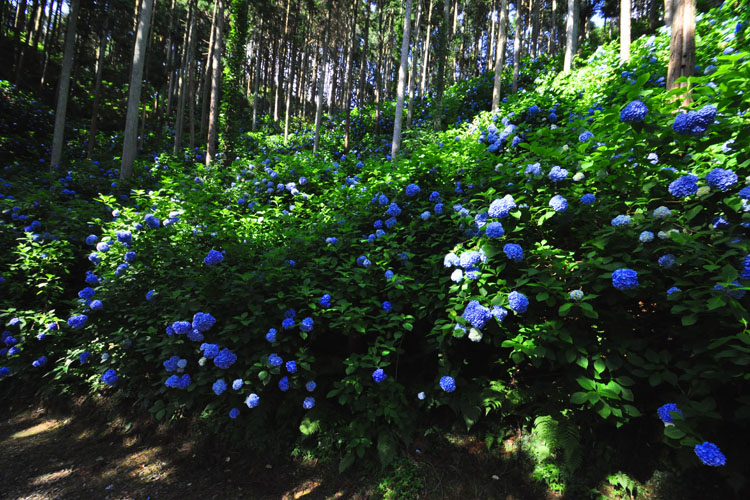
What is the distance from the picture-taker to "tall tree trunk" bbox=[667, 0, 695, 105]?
2406 mm

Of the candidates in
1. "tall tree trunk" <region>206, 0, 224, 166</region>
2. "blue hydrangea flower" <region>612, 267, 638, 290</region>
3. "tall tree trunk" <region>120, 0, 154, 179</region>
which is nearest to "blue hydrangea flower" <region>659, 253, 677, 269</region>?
"blue hydrangea flower" <region>612, 267, 638, 290</region>

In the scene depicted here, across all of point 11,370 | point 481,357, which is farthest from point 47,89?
point 481,357

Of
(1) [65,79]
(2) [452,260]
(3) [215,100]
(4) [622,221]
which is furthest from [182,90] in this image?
(4) [622,221]

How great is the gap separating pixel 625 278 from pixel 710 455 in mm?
776

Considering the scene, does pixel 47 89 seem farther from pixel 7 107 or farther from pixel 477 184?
pixel 477 184

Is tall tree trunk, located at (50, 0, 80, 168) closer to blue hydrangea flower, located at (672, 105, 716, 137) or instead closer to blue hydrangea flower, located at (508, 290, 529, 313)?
blue hydrangea flower, located at (508, 290, 529, 313)

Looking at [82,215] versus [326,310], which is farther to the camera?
[82,215]

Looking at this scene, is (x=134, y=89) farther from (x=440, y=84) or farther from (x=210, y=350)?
(x=440, y=84)

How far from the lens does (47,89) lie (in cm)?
1526

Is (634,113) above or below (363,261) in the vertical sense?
above

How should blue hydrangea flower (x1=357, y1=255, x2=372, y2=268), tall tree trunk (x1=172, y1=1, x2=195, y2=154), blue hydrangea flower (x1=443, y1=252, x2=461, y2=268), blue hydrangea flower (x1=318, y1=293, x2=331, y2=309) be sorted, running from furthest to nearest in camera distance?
1. tall tree trunk (x1=172, y1=1, x2=195, y2=154)
2. blue hydrangea flower (x1=357, y1=255, x2=372, y2=268)
3. blue hydrangea flower (x1=318, y1=293, x2=331, y2=309)
4. blue hydrangea flower (x1=443, y1=252, x2=461, y2=268)

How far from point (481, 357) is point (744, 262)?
174 cm

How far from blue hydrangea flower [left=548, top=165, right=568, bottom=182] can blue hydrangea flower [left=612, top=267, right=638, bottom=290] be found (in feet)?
2.49

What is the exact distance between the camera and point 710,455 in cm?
130
